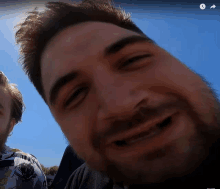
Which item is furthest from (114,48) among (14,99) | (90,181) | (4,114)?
(14,99)

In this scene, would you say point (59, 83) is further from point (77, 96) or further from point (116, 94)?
point (116, 94)

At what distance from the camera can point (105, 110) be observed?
0.69 m

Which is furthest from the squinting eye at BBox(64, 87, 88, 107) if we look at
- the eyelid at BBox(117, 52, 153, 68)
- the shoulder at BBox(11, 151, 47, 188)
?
the shoulder at BBox(11, 151, 47, 188)

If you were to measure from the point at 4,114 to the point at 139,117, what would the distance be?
1603 millimetres

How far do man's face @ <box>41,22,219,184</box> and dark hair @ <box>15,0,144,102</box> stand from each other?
19 cm

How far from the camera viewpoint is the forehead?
0.84m

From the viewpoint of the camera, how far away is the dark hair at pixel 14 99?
5.71 ft

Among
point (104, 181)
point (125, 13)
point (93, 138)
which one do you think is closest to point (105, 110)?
point (93, 138)

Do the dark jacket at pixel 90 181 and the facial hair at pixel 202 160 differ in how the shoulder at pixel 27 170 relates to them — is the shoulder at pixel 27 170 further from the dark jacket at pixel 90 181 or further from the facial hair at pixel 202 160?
the facial hair at pixel 202 160

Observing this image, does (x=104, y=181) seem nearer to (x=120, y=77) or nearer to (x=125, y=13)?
(x=120, y=77)

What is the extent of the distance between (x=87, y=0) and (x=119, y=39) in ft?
2.31

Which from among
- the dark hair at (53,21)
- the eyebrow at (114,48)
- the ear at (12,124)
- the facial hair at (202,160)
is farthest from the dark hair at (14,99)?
the facial hair at (202,160)

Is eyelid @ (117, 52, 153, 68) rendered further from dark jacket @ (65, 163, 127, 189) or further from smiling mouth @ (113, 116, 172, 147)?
dark jacket @ (65, 163, 127, 189)

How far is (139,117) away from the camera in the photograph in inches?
24.3
